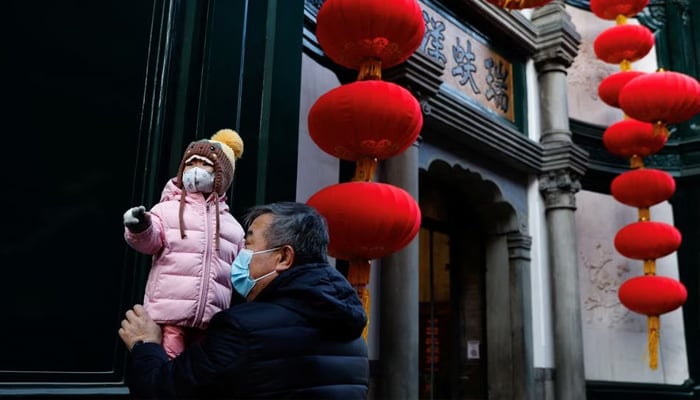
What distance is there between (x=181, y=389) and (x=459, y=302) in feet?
16.4

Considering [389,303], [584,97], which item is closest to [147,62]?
[389,303]

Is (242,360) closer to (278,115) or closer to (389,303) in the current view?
(278,115)

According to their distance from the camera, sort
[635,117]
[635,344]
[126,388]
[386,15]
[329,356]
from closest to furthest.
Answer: [329,356]
[126,388]
[386,15]
[635,117]
[635,344]

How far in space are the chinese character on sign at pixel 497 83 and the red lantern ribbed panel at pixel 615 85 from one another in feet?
3.46

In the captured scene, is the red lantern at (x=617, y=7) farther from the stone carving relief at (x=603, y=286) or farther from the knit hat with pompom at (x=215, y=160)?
the knit hat with pompom at (x=215, y=160)

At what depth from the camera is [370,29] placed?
3072 millimetres

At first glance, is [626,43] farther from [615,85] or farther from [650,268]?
[650,268]

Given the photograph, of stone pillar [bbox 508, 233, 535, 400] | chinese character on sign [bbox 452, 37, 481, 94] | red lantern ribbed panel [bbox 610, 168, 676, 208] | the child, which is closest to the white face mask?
the child

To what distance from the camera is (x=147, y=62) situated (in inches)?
93.2

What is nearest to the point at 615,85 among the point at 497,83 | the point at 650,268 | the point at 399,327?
the point at 497,83

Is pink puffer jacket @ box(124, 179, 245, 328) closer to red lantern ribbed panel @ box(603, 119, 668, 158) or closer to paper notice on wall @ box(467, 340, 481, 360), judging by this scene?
paper notice on wall @ box(467, 340, 481, 360)

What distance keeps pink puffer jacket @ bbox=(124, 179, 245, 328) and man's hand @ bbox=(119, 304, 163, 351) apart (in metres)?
0.04

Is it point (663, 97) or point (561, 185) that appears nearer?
point (663, 97)

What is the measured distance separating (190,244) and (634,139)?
5.47 metres
